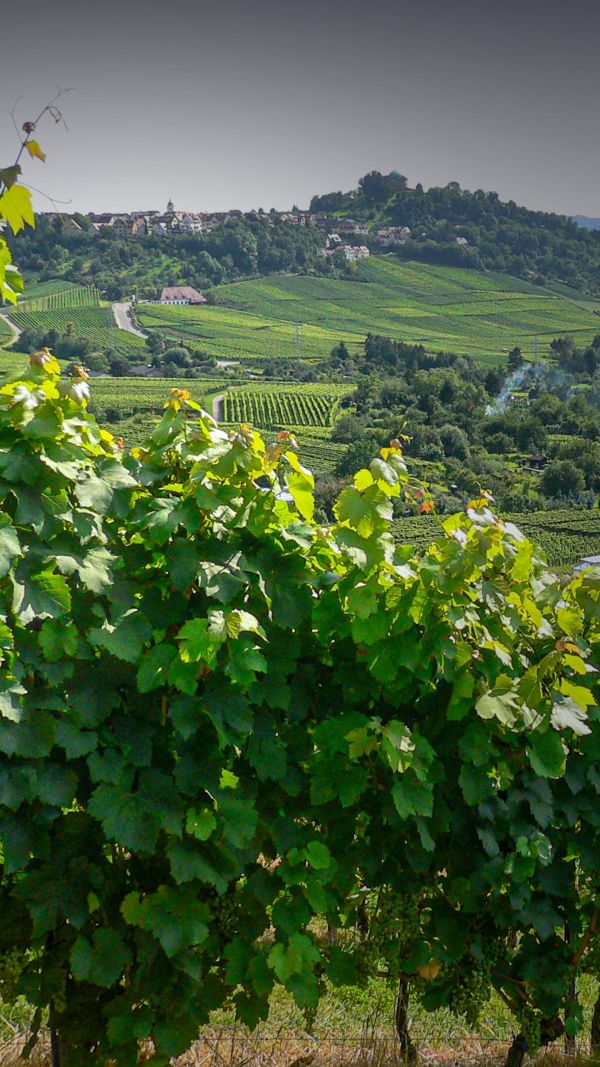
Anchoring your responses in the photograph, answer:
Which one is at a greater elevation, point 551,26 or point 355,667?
point 551,26

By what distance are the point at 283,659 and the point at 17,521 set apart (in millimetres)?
797

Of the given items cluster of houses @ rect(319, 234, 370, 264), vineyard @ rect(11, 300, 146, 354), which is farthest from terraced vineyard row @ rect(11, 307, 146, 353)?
cluster of houses @ rect(319, 234, 370, 264)

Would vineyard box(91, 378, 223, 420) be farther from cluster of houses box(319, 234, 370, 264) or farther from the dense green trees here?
cluster of houses box(319, 234, 370, 264)

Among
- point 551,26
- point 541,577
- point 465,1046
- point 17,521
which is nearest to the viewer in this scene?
point 17,521

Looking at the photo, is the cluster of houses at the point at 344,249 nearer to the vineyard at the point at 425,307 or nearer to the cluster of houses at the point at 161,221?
the vineyard at the point at 425,307

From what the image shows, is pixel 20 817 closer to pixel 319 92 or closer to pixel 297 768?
pixel 297 768

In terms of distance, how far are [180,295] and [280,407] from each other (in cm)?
4287

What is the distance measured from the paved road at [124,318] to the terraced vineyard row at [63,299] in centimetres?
226

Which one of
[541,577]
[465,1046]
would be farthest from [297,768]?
[465,1046]

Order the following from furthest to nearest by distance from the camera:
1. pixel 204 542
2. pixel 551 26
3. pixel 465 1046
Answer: pixel 551 26
pixel 465 1046
pixel 204 542

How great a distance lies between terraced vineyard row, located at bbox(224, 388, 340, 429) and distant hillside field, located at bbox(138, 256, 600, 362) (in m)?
15.5

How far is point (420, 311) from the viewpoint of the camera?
119250mm

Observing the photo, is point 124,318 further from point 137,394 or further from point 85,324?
point 137,394

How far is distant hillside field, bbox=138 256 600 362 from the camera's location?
103750 mm
